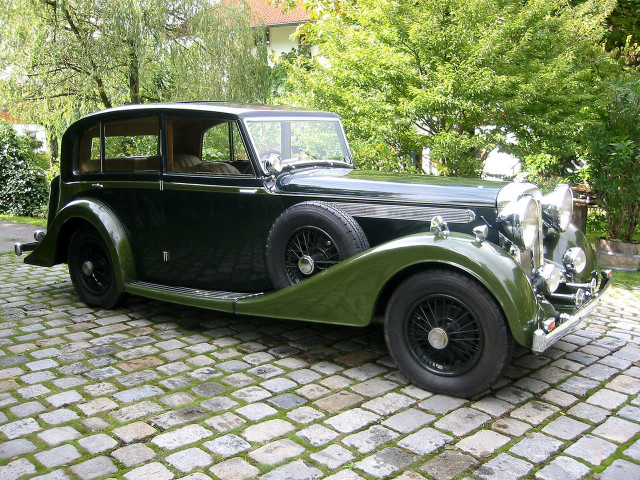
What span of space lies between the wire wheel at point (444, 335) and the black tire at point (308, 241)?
652 mm

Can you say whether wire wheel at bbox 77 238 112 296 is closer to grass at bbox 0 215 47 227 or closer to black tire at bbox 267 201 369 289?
black tire at bbox 267 201 369 289

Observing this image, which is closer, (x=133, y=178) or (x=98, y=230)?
(x=133, y=178)

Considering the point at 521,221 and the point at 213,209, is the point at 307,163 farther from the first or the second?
the point at 521,221

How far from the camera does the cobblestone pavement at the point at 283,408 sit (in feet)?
9.37

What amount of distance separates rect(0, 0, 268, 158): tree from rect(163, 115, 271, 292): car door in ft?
28.1

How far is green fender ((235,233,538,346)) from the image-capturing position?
11.1ft

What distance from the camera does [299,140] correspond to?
5020 millimetres

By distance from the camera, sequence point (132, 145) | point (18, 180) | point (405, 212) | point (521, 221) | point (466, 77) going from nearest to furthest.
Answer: point (521, 221)
point (405, 212)
point (132, 145)
point (466, 77)
point (18, 180)

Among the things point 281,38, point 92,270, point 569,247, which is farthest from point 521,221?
point 281,38

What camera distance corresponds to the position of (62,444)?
301 cm

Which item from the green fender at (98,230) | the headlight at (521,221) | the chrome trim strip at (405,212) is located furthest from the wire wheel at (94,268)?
the headlight at (521,221)

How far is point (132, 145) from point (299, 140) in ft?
5.09

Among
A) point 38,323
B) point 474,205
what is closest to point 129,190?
point 38,323

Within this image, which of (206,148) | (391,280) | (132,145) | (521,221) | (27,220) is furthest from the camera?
(27,220)
